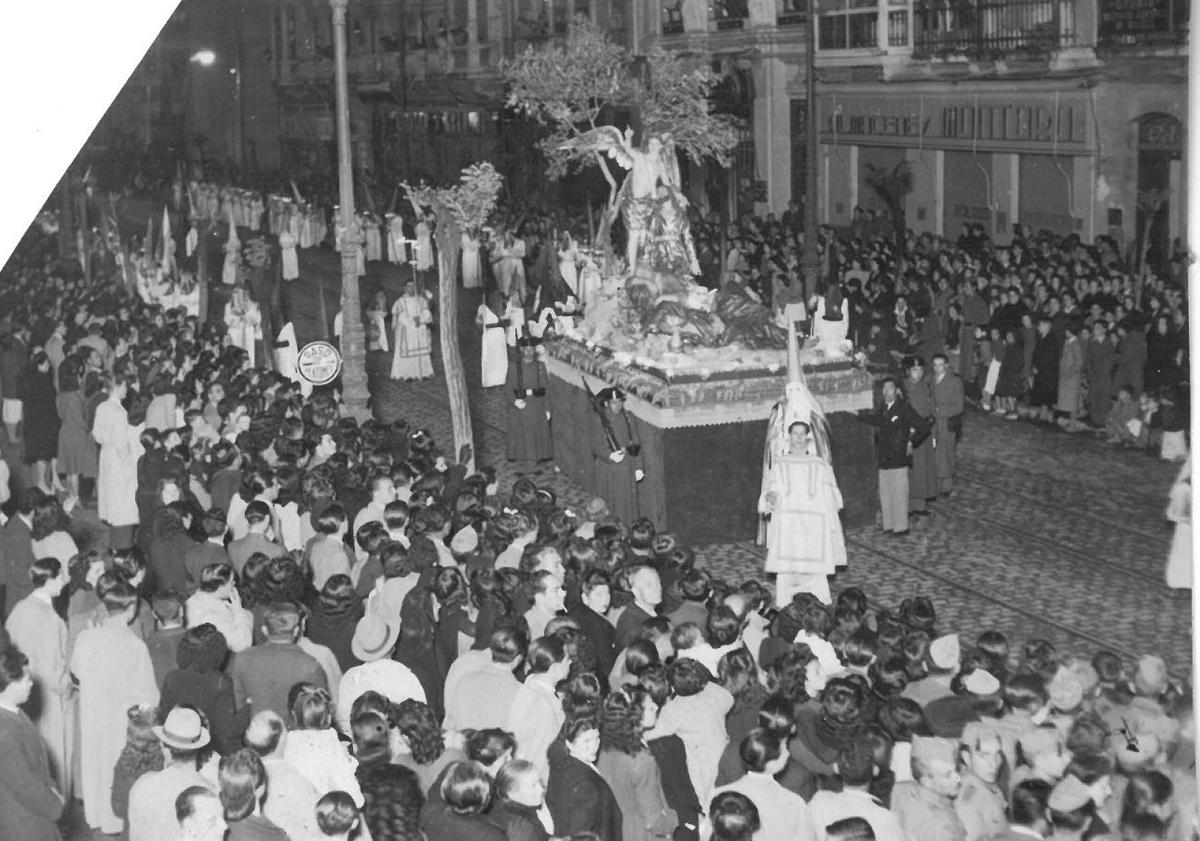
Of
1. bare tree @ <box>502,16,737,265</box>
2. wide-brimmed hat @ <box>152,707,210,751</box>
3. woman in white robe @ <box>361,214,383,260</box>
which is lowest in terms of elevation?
woman in white robe @ <box>361,214,383,260</box>

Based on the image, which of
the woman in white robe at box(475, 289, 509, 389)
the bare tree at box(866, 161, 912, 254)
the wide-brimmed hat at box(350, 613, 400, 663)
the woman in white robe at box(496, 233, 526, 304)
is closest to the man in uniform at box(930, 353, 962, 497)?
the woman in white robe at box(475, 289, 509, 389)

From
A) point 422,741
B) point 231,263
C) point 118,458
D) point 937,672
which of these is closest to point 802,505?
point 937,672

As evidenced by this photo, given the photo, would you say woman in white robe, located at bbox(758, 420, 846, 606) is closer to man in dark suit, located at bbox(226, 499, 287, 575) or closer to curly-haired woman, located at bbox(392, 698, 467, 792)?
man in dark suit, located at bbox(226, 499, 287, 575)

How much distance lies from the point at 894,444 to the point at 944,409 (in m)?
1.04

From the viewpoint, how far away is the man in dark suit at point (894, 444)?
13.7 metres

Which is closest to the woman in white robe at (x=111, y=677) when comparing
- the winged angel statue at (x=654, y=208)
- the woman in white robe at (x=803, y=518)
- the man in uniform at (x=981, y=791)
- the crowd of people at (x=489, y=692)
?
the crowd of people at (x=489, y=692)

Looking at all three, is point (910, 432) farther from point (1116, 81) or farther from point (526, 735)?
point (1116, 81)

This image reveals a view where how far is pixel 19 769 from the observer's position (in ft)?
23.2

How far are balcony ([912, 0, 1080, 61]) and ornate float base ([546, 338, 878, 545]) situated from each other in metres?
11.8

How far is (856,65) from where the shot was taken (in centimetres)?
3066

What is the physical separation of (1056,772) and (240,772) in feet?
9.09

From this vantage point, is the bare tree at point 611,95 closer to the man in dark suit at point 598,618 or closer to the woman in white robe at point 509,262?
the man in dark suit at point 598,618

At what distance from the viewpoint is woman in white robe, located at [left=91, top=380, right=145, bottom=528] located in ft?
45.2

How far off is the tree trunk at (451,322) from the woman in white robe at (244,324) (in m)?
5.59
